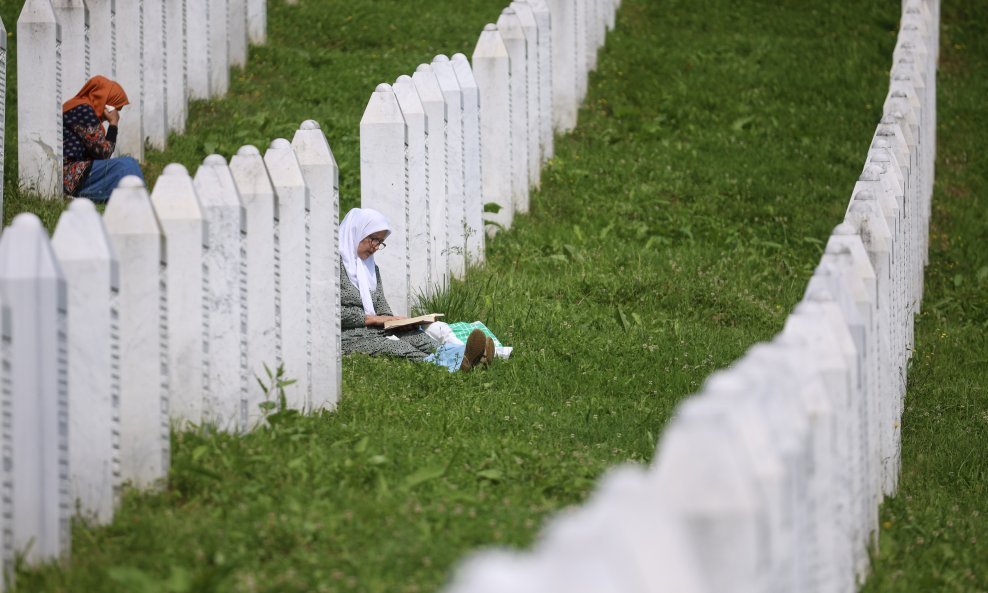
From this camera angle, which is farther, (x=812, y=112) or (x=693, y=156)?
(x=812, y=112)

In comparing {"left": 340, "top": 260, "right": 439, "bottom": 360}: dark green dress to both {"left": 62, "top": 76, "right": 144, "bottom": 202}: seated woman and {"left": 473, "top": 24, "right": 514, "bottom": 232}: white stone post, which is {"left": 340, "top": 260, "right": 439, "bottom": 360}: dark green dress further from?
{"left": 473, "top": 24, "right": 514, "bottom": 232}: white stone post

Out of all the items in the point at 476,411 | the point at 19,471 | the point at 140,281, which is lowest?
the point at 476,411

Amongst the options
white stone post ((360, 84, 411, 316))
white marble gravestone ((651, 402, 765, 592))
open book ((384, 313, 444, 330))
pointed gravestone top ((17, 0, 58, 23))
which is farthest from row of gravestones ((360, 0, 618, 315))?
white marble gravestone ((651, 402, 765, 592))

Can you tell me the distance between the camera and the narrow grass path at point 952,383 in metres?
5.84

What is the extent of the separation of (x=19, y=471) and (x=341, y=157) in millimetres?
7227

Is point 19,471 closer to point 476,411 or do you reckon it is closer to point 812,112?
point 476,411

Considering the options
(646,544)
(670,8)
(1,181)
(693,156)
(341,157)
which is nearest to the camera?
(646,544)

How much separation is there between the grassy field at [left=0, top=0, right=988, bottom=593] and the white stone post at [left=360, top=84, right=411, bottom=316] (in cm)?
35

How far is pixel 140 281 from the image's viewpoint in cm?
530

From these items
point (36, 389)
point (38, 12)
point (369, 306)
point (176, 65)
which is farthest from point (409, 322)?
point (176, 65)

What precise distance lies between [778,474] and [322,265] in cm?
382

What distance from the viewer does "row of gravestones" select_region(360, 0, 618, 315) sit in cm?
867

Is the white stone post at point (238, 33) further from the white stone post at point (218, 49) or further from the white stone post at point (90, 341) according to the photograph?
the white stone post at point (90, 341)

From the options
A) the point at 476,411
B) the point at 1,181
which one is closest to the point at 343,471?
the point at 476,411
